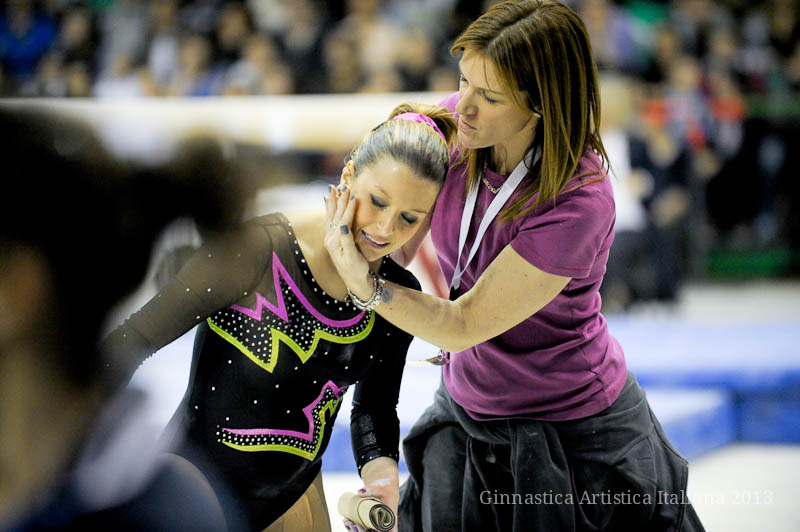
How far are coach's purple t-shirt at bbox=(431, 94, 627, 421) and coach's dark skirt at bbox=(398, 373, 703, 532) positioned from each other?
1.6 inches

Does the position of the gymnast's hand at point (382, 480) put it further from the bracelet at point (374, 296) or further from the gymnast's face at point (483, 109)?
the gymnast's face at point (483, 109)

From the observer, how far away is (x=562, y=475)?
1777 mm

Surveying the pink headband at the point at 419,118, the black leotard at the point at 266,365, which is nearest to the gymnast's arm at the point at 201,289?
the black leotard at the point at 266,365

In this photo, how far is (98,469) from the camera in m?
Result: 0.90

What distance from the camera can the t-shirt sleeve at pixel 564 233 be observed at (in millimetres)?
1650

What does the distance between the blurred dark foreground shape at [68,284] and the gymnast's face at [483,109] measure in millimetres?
786

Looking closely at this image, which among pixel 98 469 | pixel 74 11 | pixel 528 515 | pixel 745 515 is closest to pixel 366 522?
pixel 528 515

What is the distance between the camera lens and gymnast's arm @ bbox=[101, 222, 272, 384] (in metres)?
1.13

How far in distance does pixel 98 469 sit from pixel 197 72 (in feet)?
9.84

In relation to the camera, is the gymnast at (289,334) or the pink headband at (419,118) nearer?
the gymnast at (289,334)

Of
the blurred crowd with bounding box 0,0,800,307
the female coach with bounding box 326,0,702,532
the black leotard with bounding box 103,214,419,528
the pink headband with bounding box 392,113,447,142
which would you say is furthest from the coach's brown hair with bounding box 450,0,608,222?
the blurred crowd with bounding box 0,0,800,307

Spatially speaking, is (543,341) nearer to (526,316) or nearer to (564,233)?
(526,316)

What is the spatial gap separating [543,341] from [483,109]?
471 mm

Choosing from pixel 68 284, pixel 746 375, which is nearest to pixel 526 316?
pixel 68 284
